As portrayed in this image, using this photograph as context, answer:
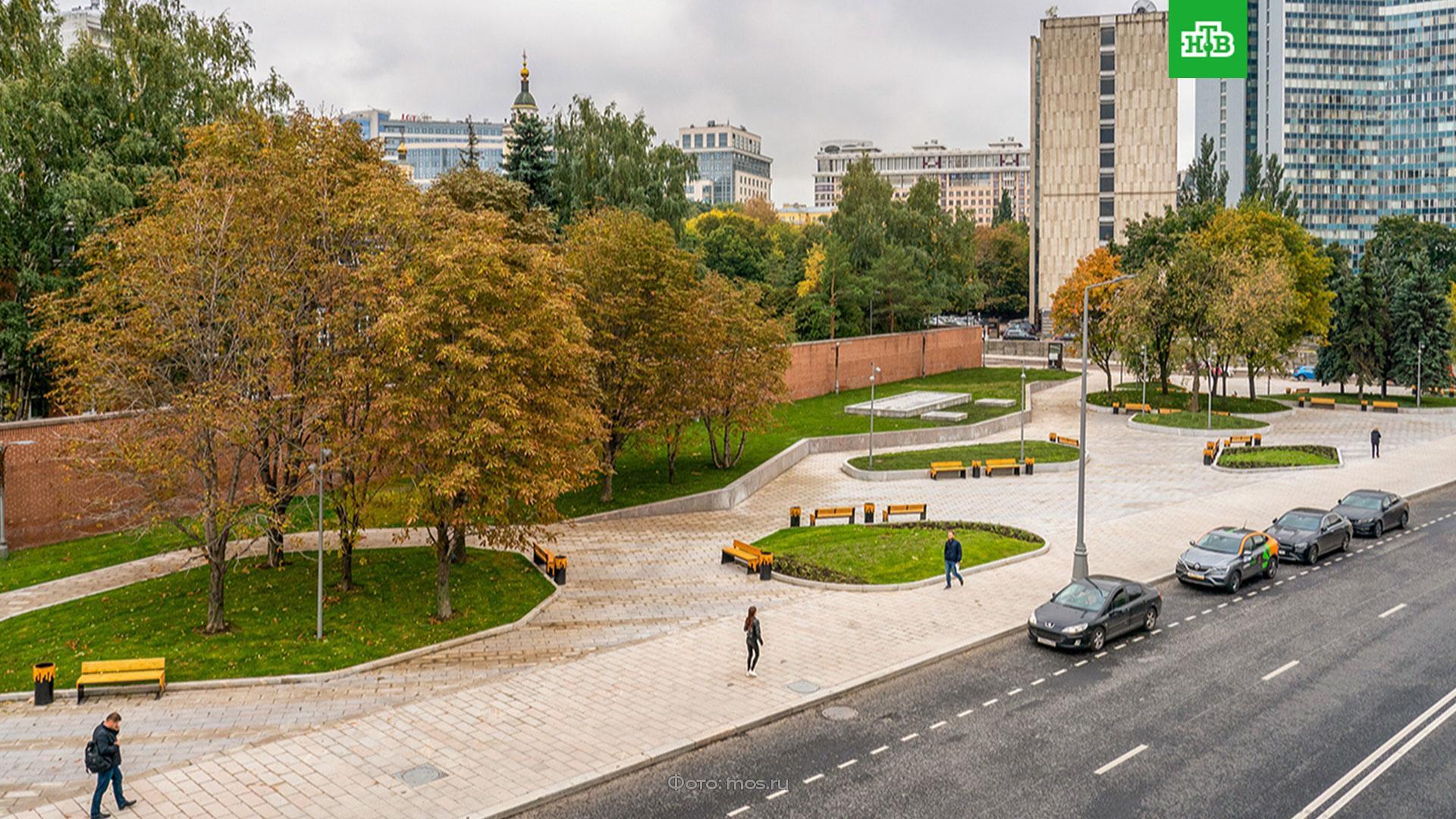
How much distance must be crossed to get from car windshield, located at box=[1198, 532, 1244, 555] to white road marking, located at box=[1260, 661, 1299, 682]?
20.8 feet

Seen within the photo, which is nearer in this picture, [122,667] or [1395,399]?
[122,667]

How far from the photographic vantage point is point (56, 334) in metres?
26.7

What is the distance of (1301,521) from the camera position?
30.9 meters

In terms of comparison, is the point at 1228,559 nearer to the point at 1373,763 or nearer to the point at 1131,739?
the point at 1373,763

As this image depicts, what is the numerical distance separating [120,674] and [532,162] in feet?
143

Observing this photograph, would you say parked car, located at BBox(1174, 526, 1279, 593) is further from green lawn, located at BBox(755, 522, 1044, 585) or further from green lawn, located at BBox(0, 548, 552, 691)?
green lawn, located at BBox(0, 548, 552, 691)

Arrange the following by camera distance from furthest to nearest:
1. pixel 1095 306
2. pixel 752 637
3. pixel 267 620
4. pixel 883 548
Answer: pixel 1095 306 → pixel 883 548 → pixel 267 620 → pixel 752 637

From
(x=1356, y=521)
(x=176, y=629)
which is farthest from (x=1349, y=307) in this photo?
(x=176, y=629)

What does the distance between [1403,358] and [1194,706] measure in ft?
182

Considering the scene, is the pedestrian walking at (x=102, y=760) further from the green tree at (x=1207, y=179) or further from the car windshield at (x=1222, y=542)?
the green tree at (x=1207, y=179)

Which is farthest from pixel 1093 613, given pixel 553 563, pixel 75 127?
pixel 75 127

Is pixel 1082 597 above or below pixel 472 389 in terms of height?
below

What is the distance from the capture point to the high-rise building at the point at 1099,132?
351ft

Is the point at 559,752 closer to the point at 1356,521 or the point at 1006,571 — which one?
the point at 1006,571
